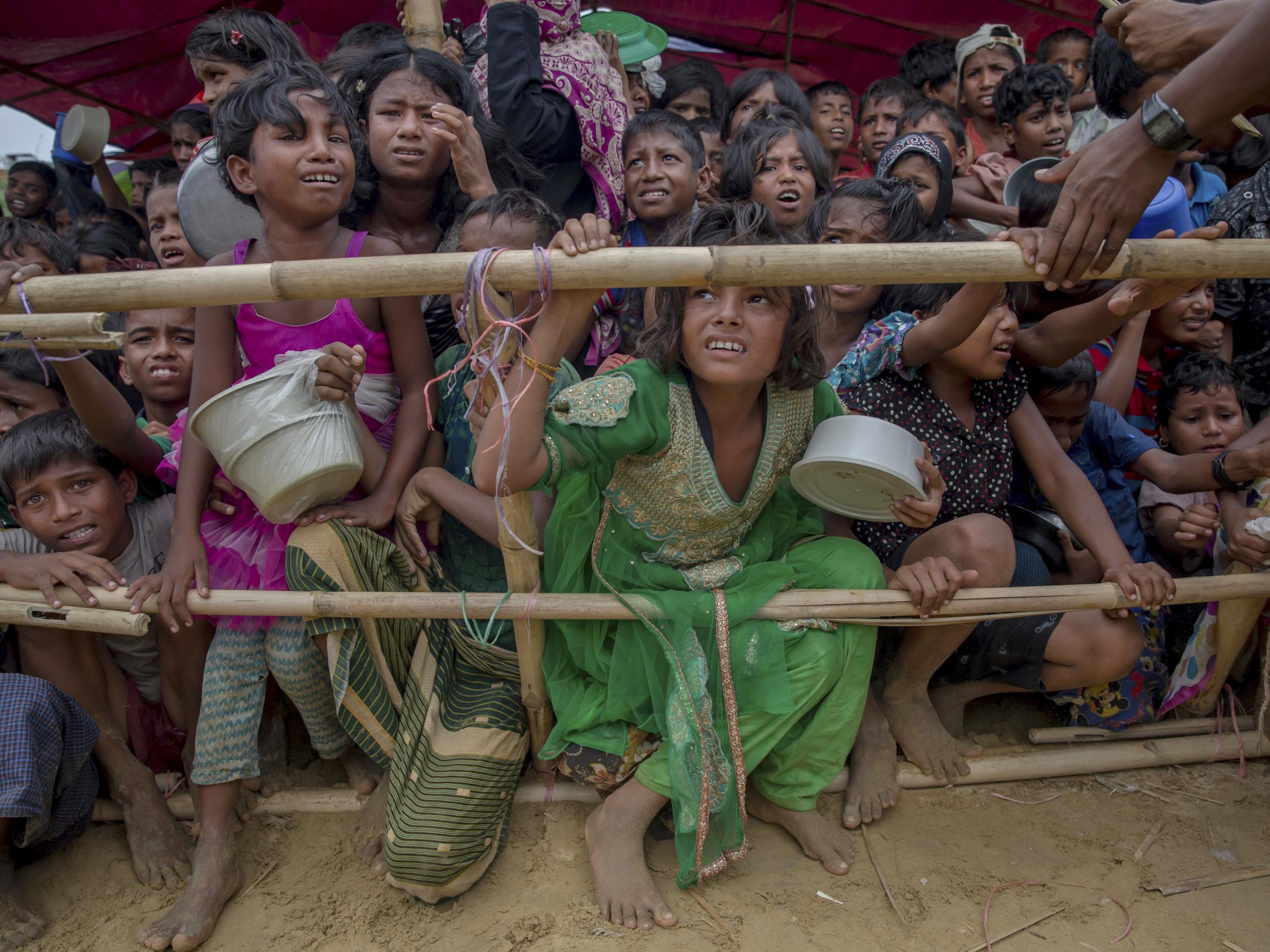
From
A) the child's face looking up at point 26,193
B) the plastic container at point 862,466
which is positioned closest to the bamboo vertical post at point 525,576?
the plastic container at point 862,466

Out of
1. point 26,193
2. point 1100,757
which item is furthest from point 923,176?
point 26,193

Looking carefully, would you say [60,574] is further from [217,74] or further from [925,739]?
[925,739]

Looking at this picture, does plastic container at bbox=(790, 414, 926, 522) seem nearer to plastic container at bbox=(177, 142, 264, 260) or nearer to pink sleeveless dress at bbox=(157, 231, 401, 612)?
pink sleeveless dress at bbox=(157, 231, 401, 612)

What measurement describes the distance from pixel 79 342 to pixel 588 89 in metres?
2.16

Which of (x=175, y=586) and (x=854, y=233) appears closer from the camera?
(x=175, y=586)

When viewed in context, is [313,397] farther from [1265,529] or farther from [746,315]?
[1265,529]

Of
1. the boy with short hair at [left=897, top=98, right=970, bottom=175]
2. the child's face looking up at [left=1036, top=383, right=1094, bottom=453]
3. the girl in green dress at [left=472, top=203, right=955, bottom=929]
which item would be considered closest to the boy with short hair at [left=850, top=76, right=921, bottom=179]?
the boy with short hair at [left=897, top=98, right=970, bottom=175]

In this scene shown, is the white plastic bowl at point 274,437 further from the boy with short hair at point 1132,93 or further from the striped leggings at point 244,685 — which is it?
the boy with short hair at point 1132,93

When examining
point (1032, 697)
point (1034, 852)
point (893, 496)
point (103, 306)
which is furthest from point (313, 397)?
point (1032, 697)

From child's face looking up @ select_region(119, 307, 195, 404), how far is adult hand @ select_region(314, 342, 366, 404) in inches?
32.4

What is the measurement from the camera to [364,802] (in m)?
2.44

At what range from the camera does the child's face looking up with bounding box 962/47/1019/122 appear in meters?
4.57

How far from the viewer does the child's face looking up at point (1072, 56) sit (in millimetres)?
4680

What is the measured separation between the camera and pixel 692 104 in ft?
15.3
